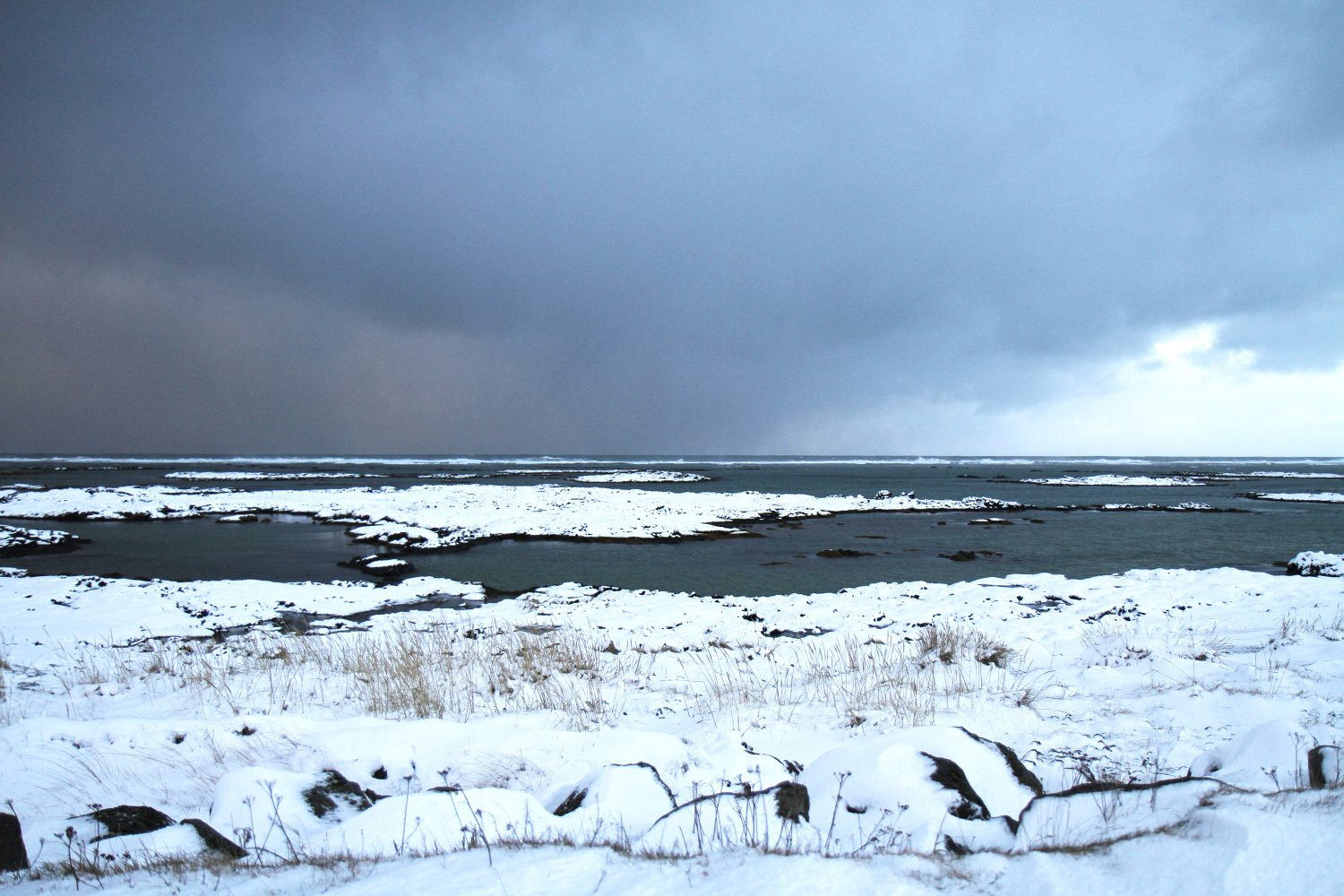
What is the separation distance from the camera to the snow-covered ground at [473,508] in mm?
28578

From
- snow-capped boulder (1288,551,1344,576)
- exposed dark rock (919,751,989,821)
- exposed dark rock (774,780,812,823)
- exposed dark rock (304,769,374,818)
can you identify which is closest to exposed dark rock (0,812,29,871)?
exposed dark rock (304,769,374,818)

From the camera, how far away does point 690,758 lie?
4859 millimetres

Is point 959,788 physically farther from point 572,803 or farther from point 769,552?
point 769,552

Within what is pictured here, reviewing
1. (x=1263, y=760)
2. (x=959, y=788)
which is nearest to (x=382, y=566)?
(x=959, y=788)

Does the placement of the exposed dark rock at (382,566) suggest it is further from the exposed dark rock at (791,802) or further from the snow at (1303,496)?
the snow at (1303,496)

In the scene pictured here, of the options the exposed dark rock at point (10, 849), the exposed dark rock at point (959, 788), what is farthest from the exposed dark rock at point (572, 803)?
the exposed dark rock at point (10, 849)

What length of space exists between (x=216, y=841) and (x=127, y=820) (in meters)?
0.73

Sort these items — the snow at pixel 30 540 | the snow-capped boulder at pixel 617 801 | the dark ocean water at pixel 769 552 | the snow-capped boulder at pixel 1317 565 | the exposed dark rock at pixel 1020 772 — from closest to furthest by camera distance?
the snow-capped boulder at pixel 617 801
the exposed dark rock at pixel 1020 772
the snow-capped boulder at pixel 1317 565
the dark ocean water at pixel 769 552
the snow at pixel 30 540

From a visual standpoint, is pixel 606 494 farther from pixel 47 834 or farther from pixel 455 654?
pixel 47 834

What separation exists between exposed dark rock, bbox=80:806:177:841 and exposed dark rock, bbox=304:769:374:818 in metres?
0.71

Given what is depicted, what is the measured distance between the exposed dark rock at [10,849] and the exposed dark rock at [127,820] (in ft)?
1.29

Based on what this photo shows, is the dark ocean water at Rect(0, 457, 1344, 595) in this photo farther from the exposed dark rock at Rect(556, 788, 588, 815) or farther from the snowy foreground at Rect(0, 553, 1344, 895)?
the exposed dark rock at Rect(556, 788, 588, 815)

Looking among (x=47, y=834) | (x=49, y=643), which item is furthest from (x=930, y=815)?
(x=49, y=643)

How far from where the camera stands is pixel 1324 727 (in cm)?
522
